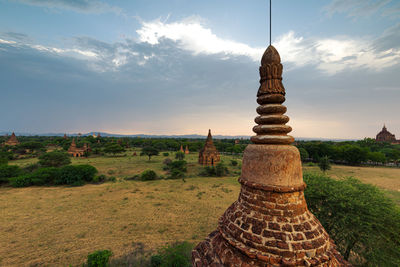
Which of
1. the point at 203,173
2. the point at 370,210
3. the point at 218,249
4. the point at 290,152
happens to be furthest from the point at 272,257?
the point at 203,173

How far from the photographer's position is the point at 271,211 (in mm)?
2711

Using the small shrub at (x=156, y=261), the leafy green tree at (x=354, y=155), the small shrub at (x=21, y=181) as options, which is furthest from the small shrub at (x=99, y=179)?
the leafy green tree at (x=354, y=155)

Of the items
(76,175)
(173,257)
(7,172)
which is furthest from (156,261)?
(7,172)

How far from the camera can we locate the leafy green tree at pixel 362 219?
617 centimetres

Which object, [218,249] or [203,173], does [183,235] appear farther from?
[203,173]

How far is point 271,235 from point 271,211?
1.17ft

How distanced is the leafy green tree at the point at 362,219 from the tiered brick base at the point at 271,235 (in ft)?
18.7

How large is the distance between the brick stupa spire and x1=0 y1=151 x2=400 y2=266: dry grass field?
8.55 metres

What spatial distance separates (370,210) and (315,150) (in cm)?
4781

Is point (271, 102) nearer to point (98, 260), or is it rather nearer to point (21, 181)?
point (98, 260)

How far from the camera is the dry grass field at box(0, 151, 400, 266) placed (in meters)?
9.04

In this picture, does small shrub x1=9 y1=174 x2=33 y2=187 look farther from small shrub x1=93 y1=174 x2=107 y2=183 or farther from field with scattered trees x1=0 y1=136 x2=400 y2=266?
small shrub x1=93 y1=174 x2=107 y2=183

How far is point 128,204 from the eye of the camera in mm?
15086

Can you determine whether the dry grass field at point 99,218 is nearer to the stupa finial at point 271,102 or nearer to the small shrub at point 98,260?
the small shrub at point 98,260
